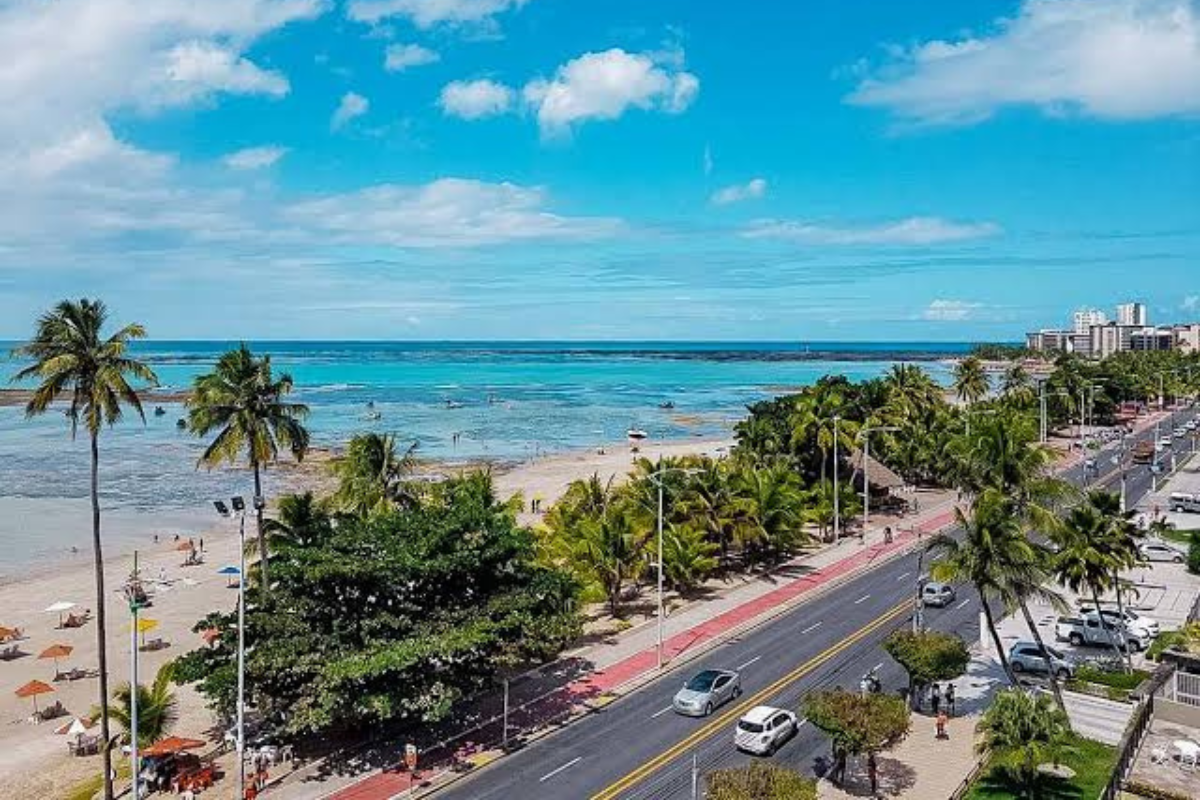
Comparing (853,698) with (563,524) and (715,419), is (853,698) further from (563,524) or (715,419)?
(715,419)

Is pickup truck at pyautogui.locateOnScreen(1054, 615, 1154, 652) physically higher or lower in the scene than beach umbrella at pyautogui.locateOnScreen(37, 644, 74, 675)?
higher

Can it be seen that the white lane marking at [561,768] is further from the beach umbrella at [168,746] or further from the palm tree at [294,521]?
the palm tree at [294,521]

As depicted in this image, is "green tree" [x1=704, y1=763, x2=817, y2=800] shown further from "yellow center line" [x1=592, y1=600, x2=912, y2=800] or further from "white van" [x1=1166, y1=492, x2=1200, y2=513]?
"white van" [x1=1166, y1=492, x2=1200, y2=513]

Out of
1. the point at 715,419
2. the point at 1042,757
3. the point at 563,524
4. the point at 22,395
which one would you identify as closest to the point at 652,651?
the point at 563,524

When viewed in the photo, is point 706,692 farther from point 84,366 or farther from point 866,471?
point 866,471

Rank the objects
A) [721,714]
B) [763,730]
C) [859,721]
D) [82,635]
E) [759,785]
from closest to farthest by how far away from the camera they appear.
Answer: [759,785], [859,721], [763,730], [721,714], [82,635]

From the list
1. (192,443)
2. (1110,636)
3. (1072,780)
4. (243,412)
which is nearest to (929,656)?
(1072,780)

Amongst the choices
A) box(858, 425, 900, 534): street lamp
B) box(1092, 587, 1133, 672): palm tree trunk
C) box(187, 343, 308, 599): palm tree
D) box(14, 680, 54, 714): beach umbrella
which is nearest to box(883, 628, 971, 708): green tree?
box(1092, 587, 1133, 672): palm tree trunk
